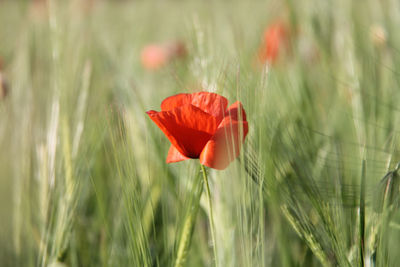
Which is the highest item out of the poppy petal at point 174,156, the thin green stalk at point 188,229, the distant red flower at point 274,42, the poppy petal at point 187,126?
the distant red flower at point 274,42

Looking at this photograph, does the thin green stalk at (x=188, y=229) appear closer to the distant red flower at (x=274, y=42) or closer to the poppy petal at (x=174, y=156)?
the poppy petal at (x=174, y=156)

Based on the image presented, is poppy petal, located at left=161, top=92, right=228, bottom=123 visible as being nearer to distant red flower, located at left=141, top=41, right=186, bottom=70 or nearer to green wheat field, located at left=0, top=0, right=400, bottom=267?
green wheat field, located at left=0, top=0, right=400, bottom=267

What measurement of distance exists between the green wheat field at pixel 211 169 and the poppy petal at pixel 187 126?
2 centimetres

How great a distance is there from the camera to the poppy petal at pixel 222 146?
0.90ft

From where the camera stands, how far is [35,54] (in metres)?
0.65

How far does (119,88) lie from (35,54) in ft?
0.43

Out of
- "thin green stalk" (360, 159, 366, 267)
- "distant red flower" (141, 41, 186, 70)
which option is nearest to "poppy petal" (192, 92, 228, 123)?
"thin green stalk" (360, 159, 366, 267)

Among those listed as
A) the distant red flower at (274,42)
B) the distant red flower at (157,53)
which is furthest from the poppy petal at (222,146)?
the distant red flower at (157,53)

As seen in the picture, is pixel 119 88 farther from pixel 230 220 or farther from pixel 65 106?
pixel 230 220

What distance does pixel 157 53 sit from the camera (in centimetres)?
90

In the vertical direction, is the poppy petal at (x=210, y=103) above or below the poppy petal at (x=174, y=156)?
above

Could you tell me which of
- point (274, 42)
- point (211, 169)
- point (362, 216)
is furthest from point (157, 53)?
point (362, 216)

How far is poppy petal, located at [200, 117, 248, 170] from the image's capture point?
276mm

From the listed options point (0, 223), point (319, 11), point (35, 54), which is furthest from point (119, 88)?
point (319, 11)
